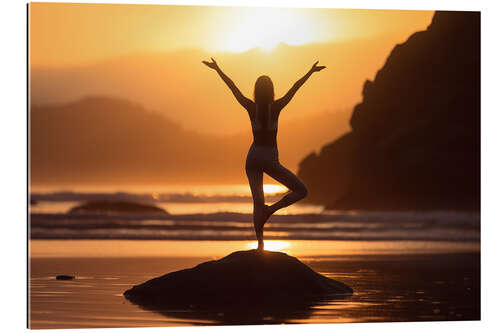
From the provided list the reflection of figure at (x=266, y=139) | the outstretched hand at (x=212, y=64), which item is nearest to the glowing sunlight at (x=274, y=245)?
the reflection of figure at (x=266, y=139)

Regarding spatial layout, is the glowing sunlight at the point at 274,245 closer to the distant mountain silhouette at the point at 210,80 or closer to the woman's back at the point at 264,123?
the distant mountain silhouette at the point at 210,80

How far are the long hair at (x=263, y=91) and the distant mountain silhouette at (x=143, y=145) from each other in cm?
104

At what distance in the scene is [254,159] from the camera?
42.2 feet

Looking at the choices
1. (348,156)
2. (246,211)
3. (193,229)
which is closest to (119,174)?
(246,211)

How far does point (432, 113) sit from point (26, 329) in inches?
236

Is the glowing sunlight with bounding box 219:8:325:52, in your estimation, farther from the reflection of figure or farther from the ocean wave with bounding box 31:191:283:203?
the ocean wave with bounding box 31:191:283:203

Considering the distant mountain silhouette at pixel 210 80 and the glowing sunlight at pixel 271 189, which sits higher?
the distant mountain silhouette at pixel 210 80

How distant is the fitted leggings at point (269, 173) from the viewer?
12828mm

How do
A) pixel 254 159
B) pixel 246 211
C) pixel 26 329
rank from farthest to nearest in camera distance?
pixel 246 211
pixel 254 159
pixel 26 329

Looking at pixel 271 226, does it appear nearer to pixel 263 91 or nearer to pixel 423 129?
pixel 423 129

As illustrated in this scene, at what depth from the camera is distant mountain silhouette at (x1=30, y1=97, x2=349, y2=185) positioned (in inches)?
539

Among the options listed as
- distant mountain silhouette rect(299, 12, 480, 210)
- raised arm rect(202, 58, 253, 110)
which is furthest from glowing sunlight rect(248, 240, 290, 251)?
raised arm rect(202, 58, 253, 110)

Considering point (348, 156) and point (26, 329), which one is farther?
point (348, 156)

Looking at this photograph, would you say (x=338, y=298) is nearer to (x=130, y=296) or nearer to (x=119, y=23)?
(x=130, y=296)
